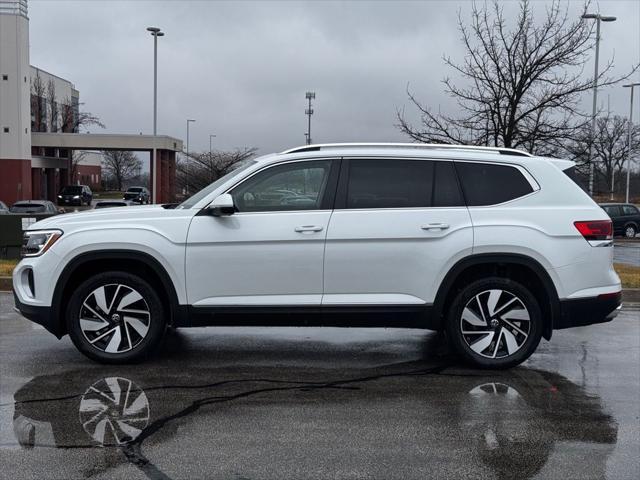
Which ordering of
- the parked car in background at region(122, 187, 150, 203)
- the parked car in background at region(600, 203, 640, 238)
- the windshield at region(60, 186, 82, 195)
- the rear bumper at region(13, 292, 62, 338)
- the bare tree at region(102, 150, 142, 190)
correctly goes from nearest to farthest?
the rear bumper at region(13, 292, 62, 338)
the parked car in background at region(600, 203, 640, 238)
the parked car in background at region(122, 187, 150, 203)
the windshield at region(60, 186, 82, 195)
the bare tree at region(102, 150, 142, 190)

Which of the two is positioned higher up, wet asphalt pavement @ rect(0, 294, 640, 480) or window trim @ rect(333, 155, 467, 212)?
window trim @ rect(333, 155, 467, 212)

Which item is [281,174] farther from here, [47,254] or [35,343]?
[35,343]

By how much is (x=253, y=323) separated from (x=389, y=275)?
1.22 meters

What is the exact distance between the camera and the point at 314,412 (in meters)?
5.39

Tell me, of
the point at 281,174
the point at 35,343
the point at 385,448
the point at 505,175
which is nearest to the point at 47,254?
the point at 35,343

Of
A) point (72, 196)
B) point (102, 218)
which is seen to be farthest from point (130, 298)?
point (72, 196)

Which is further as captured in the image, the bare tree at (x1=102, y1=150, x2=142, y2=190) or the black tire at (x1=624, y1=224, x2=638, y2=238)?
the bare tree at (x1=102, y1=150, x2=142, y2=190)

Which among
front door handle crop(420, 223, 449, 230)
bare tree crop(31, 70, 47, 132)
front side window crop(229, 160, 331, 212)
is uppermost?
bare tree crop(31, 70, 47, 132)

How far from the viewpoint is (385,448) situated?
468 cm

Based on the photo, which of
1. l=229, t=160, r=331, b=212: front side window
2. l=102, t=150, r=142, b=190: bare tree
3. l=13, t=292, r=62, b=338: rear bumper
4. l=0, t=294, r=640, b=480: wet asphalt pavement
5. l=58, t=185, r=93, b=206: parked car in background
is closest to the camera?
l=0, t=294, r=640, b=480: wet asphalt pavement

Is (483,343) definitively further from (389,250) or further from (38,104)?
(38,104)

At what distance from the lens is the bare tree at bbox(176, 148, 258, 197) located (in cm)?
3359

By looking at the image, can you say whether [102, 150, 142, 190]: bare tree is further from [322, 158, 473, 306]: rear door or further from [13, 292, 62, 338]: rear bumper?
[322, 158, 473, 306]: rear door

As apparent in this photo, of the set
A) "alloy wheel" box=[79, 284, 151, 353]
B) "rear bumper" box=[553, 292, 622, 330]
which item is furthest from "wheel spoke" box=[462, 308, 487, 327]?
"alloy wheel" box=[79, 284, 151, 353]
